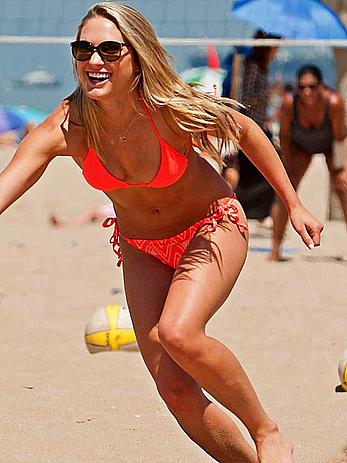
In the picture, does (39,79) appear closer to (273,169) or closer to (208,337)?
(273,169)

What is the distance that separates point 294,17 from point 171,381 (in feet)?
23.9

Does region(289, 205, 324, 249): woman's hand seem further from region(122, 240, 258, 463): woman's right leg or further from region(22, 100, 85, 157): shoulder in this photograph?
region(22, 100, 85, 157): shoulder

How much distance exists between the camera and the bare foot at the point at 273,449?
3463mm

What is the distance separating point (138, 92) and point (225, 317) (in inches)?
134

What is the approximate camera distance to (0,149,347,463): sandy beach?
4.20 meters

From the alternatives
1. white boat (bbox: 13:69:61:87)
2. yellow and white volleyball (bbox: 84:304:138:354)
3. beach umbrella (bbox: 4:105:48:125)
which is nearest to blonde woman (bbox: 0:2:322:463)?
yellow and white volleyball (bbox: 84:304:138:354)

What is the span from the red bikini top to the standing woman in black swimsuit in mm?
5080

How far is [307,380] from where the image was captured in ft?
16.9

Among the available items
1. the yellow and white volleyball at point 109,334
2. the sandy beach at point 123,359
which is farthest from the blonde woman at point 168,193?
the yellow and white volleyball at point 109,334

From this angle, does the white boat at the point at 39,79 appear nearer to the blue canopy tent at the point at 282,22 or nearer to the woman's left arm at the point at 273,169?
the blue canopy tent at the point at 282,22

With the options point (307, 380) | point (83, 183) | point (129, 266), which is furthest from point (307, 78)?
point (83, 183)

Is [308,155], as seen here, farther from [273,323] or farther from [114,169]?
[114,169]

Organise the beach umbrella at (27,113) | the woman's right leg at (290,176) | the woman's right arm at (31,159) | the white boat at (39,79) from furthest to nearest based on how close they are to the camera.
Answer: the white boat at (39,79) → the beach umbrella at (27,113) → the woman's right leg at (290,176) → the woman's right arm at (31,159)

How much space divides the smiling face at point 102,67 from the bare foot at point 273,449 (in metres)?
1.21
